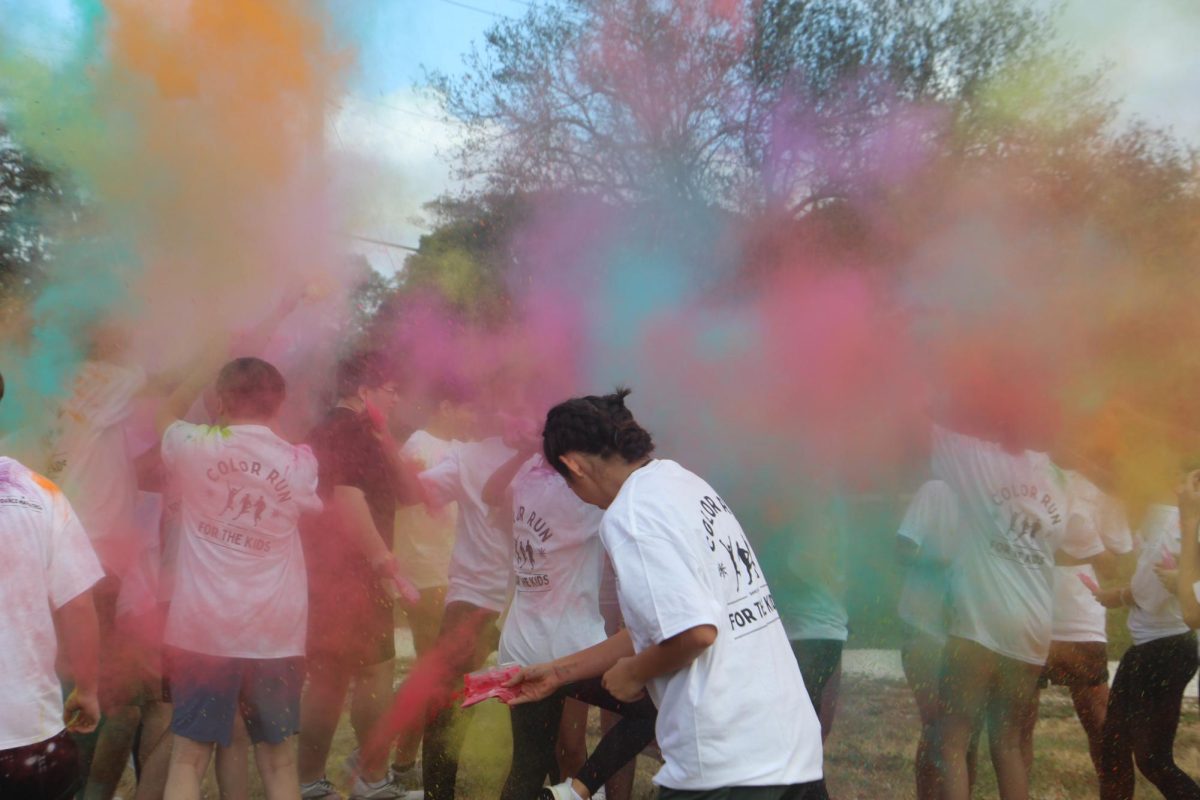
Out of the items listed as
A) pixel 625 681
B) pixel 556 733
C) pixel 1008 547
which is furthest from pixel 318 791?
pixel 1008 547

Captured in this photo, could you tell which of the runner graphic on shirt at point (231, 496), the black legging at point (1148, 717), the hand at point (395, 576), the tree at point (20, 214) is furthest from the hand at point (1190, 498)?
the tree at point (20, 214)

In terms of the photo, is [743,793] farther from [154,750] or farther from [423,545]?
[423,545]

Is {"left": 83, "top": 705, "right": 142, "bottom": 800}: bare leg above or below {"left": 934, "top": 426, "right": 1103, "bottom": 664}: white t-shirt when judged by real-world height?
→ below

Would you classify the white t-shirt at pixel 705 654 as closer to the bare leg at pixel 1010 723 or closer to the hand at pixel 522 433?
the hand at pixel 522 433

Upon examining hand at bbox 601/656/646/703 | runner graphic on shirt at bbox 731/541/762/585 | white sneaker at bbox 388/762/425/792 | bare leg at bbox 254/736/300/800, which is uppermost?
runner graphic on shirt at bbox 731/541/762/585

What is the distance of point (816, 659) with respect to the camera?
149 inches

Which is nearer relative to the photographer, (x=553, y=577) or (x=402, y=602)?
(x=553, y=577)

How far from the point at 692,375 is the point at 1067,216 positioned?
5.29 feet

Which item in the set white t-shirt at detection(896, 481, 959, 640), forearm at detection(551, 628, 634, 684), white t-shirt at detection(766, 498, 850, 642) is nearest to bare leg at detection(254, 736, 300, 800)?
forearm at detection(551, 628, 634, 684)

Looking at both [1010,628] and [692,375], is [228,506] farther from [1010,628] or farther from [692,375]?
[1010,628]

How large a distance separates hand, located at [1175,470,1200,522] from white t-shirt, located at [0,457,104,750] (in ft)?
11.9

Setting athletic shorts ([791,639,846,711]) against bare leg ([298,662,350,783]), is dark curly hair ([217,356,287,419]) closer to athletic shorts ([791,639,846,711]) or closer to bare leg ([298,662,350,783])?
bare leg ([298,662,350,783])

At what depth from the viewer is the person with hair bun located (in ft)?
7.09

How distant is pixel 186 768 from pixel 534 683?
4.18 feet
